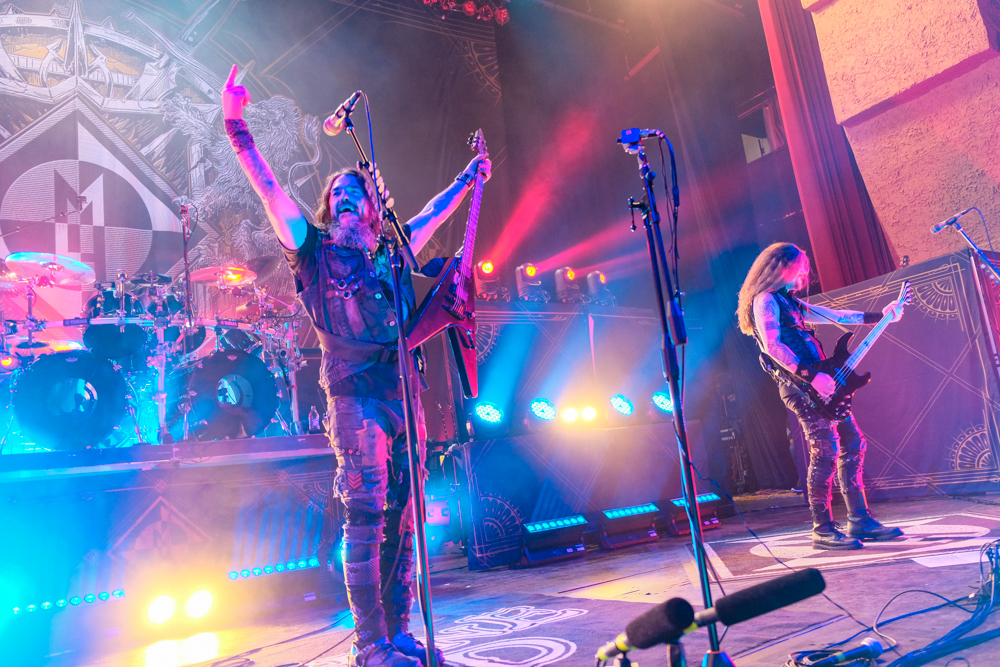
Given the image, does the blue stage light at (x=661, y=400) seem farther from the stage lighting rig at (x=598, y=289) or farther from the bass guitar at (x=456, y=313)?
the bass guitar at (x=456, y=313)

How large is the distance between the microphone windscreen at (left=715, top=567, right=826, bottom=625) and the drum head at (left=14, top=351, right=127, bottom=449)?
5122 millimetres

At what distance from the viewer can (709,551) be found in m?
4.48

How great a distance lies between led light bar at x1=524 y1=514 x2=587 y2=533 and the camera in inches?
215

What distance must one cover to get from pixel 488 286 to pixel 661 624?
643 centimetres

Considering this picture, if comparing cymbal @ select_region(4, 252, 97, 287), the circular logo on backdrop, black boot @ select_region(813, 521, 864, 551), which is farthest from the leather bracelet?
the circular logo on backdrop

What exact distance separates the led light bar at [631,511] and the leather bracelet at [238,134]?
4726mm

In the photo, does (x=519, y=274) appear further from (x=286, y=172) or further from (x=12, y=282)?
(x=12, y=282)

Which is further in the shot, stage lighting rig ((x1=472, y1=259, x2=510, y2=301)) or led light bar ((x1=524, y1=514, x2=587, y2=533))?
stage lighting rig ((x1=472, y1=259, x2=510, y2=301))

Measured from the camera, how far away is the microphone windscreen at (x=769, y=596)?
3.22ft

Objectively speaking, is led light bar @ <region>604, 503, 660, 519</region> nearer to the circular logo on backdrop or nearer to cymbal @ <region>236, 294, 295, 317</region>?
cymbal @ <region>236, 294, 295, 317</region>

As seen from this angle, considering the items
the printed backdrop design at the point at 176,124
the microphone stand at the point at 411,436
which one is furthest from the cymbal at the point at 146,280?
the microphone stand at the point at 411,436

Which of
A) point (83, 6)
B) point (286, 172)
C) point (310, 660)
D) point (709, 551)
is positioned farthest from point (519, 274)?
point (83, 6)

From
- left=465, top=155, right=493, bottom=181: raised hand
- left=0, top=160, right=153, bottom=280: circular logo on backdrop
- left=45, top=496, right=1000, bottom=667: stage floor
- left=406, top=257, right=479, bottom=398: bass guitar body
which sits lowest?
left=45, top=496, right=1000, bottom=667: stage floor

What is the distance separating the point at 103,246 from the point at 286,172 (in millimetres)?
2335
